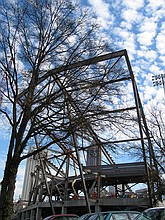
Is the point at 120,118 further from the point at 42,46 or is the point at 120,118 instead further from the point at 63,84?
the point at 42,46

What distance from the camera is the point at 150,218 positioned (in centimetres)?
570

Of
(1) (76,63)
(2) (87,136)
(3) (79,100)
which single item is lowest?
(2) (87,136)

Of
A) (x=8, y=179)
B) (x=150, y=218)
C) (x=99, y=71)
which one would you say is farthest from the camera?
(x=99, y=71)

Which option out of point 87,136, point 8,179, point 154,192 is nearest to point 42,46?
point 87,136

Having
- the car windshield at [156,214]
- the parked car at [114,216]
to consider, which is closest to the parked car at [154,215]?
the car windshield at [156,214]

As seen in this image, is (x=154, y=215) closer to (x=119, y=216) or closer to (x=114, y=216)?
(x=114, y=216)

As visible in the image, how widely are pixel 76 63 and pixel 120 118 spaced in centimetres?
319

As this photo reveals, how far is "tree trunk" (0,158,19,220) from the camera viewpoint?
9.35 metres

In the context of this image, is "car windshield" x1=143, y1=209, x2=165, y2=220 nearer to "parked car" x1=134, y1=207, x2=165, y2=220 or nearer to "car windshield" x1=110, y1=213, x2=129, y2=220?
"parked car" x1=134, y1=207, x2=165, y2=220

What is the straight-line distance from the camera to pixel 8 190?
375 inches

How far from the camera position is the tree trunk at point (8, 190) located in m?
9.35

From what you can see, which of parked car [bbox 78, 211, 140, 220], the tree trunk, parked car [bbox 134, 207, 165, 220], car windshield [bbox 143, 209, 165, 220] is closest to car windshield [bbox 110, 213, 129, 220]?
parked car [bbox 78, 211, 140, 220]

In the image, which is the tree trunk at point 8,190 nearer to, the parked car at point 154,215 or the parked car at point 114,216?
the parked car at point 114,216

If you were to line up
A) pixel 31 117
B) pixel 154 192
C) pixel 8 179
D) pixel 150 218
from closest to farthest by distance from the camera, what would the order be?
pixel 150 218
pixel 8 179
pixel 31 117
pixel 154 192
